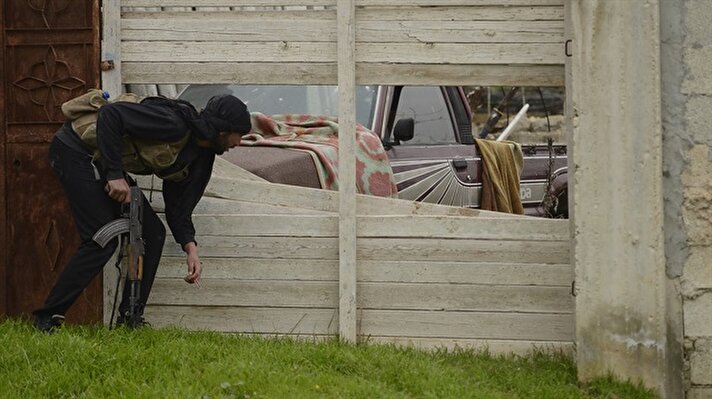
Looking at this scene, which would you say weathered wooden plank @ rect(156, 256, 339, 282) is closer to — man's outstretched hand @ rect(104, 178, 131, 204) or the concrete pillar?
man's outstretched hand @ rect(104, 178, 131, 204)

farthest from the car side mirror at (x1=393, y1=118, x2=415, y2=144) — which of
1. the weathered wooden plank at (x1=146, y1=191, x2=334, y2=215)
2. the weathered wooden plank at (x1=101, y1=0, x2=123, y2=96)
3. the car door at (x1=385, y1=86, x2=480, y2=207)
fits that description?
the weathered wooden plank at (x1=101, y1=0, x2=123, y2=96)

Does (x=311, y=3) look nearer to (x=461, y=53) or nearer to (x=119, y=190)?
(x=461, y=53)

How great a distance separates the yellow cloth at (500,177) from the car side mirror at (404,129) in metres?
0.90

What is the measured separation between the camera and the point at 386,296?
692 cm

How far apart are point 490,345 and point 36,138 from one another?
3.05m

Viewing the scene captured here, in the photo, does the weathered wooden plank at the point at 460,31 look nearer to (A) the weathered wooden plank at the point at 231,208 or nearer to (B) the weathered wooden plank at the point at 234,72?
(B) the weathered wooden plank at the point at 234,72

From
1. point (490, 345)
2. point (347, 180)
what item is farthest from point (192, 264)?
point (490, 345)

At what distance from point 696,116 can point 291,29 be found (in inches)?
95.2

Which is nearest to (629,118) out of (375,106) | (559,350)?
(559,350)

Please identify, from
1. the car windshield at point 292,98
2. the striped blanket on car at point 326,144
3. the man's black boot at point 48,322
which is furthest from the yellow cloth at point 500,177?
the man's black boot at point 48,322

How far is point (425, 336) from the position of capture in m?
6.90

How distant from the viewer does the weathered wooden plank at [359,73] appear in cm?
687

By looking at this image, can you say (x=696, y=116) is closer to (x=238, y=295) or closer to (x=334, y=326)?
(x=334, y=326)

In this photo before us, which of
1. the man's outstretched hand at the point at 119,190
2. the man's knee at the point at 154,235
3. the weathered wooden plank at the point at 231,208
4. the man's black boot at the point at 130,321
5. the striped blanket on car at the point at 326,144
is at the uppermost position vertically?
the striped blanket on car at the point at 326,144
